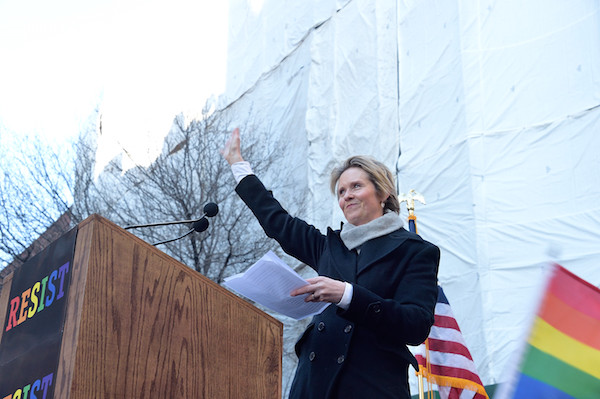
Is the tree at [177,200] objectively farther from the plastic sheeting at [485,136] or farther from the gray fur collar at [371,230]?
the gray fur collar at [371,230]

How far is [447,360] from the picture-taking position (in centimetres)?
607

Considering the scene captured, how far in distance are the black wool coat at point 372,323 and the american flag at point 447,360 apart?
121 inches

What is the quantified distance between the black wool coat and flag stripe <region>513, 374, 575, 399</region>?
1.23m

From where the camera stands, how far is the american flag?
593 centimetres

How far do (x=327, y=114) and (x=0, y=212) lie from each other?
20.4 ft

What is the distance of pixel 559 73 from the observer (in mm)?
10719

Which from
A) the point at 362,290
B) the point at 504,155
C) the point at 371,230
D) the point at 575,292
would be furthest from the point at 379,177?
the point at 504,155

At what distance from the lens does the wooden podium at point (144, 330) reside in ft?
7.68

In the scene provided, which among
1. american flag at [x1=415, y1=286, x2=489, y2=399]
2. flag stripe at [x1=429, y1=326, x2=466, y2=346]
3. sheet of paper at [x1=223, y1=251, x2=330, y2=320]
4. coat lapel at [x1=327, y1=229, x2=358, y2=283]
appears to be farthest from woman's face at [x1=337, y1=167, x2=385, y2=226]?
flag stripe at [x1=429, y1=326, x2=466, y2=346]

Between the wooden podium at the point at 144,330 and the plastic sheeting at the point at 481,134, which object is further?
the plastic sheeting at the point at 481,134

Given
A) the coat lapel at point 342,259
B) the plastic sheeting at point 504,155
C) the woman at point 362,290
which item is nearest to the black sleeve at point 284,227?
the woman at point 362,290

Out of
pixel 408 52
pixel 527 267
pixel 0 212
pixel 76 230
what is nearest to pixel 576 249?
pixel 527 267

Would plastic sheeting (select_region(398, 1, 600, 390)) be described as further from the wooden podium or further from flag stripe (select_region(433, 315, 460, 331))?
the wooden podium

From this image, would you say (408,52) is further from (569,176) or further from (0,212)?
→ (0,212)
